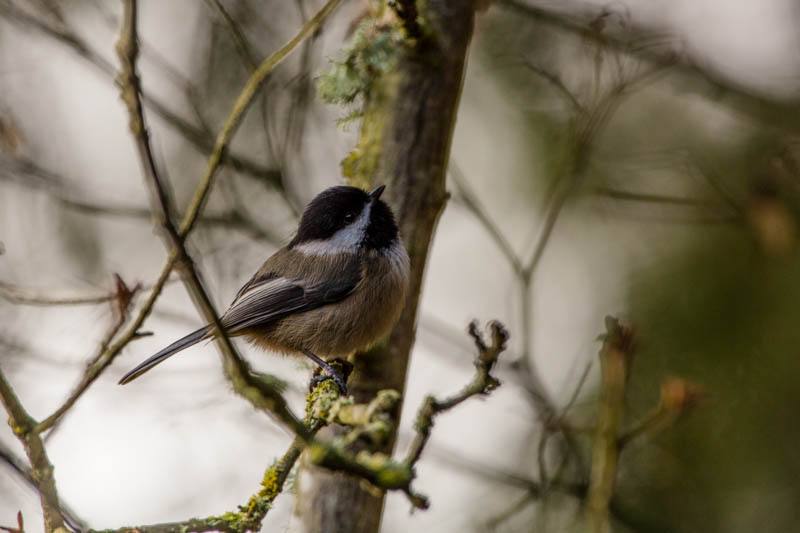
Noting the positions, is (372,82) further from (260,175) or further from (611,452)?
(611,452)

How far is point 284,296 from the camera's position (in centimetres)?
390

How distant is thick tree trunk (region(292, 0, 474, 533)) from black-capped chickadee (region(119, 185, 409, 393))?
0.23 ft

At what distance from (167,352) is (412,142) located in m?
1.35

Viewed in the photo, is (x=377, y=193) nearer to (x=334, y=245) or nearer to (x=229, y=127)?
(x=334, y=245)

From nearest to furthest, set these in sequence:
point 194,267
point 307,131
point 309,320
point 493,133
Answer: point 194,267, point 309,320, point 307,131, point 493,133

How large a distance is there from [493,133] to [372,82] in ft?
8.07

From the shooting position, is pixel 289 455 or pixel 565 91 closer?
pixel 289 455

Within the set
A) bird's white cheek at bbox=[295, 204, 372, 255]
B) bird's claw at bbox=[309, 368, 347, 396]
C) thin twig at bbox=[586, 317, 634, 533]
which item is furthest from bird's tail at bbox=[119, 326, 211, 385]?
thin twig at bbox=[586, 317, 634, 533]

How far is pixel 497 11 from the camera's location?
4.96 metres

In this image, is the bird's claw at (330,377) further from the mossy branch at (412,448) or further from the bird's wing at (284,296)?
the mossy branch at (412,448)

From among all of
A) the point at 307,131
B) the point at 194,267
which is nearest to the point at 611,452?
the point at 194,267

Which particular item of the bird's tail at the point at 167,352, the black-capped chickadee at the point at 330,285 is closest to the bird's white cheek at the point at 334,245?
the black-capped chickadee at the point at 330,285

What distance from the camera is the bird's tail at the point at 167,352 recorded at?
10.8ft

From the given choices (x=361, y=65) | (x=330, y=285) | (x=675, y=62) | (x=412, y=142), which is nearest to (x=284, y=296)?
(x=330, y=285)
